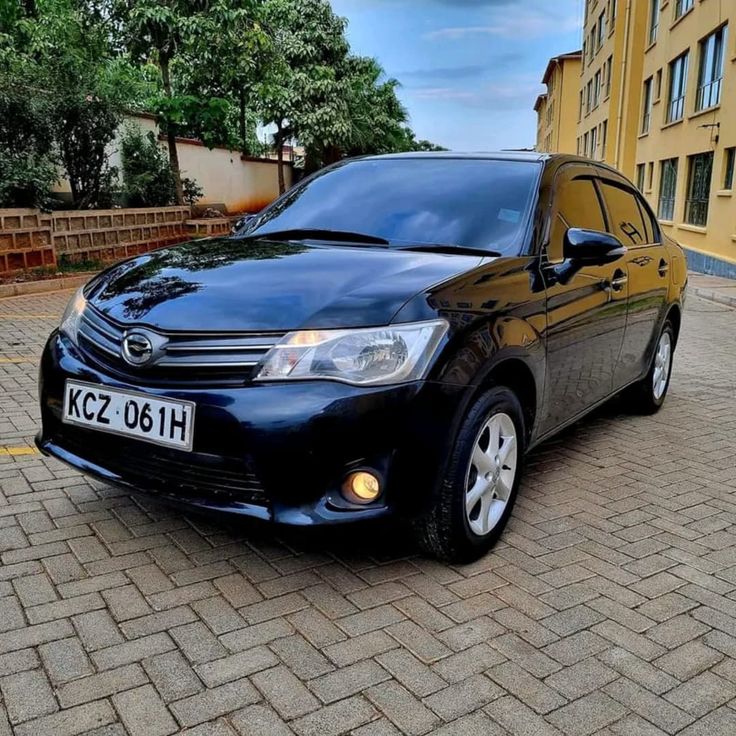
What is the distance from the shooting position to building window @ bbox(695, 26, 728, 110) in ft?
57.7

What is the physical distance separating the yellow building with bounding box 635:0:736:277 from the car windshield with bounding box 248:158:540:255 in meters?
13.9

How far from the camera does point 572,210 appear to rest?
3822 millimetres

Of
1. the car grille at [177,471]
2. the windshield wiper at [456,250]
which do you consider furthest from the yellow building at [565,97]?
the car grille at [177,471]

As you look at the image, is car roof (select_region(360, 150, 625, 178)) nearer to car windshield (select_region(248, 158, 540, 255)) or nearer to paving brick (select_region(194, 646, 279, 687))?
car windshield (select_region(248, 158, 540, 255))

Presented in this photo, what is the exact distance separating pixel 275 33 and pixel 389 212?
21.9 m

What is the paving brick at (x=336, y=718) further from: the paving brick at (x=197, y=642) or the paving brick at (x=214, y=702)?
the paving brick at (x=197, y=642)

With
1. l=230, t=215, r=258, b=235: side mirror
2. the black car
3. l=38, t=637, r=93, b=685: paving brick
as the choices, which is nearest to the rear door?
the black car

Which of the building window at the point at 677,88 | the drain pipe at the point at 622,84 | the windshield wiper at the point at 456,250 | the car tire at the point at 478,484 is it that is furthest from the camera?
the drain pipe at the point at 622,84

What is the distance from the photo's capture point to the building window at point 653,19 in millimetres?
25297

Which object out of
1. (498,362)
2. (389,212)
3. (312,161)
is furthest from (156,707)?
(312,161)

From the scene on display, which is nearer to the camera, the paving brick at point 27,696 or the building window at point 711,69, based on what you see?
the paving brick at point 27,696

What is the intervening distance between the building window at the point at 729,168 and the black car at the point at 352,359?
14.9 metres

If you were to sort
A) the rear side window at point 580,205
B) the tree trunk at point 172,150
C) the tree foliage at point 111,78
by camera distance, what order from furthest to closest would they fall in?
1. the tree trunk at point 172,150
2. the tree foliage at point 111,78
3. the rear side window at point 580,205

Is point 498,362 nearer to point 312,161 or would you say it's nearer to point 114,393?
point 114,393
